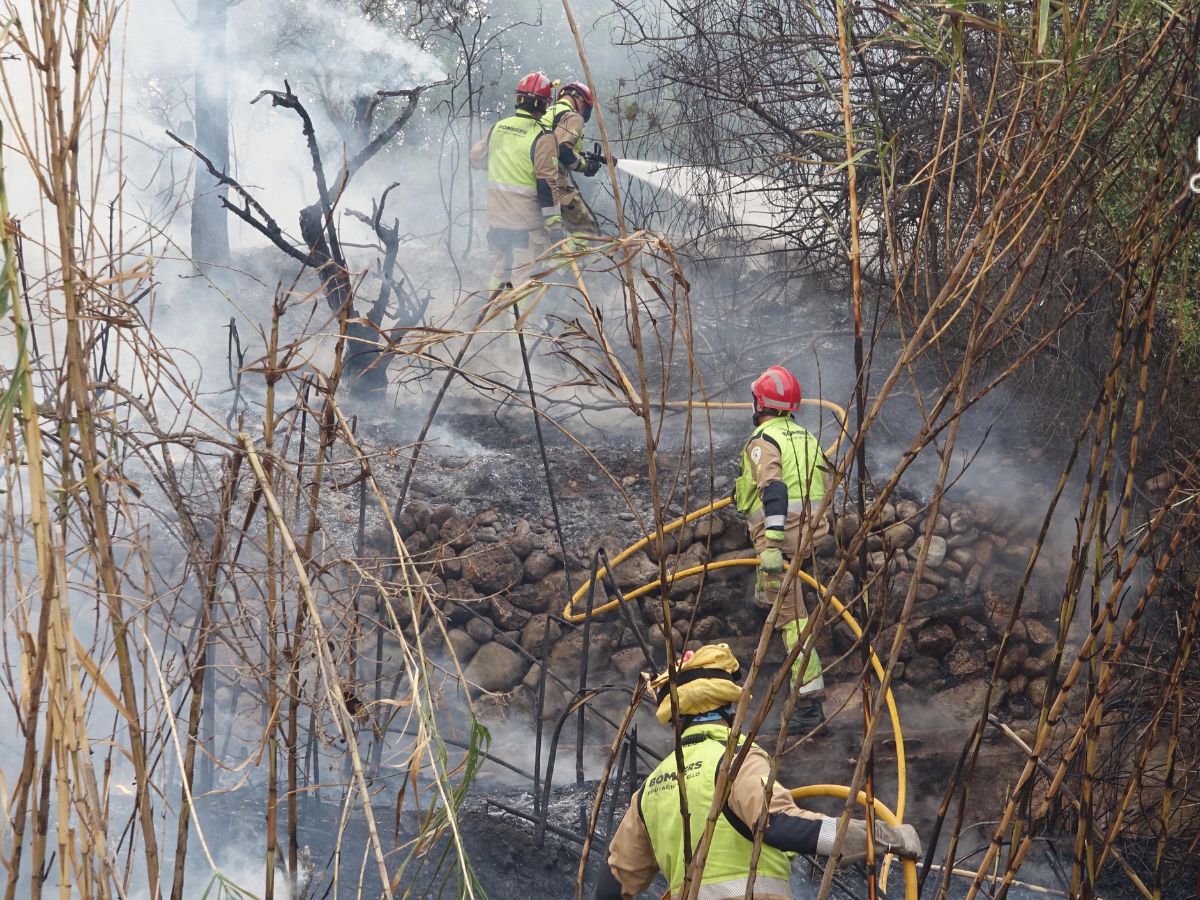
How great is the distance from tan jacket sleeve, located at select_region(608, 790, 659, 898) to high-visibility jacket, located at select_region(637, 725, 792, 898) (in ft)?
0.40

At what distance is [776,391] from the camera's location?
25.2ft

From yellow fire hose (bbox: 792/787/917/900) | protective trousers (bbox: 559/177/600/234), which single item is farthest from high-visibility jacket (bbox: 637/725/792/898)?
protective trousers (bbox: 559/177/600/234)

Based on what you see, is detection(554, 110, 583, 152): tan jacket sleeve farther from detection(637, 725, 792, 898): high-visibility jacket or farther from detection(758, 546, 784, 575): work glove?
detection(637, 725, 792, 898): high-visibility jacket

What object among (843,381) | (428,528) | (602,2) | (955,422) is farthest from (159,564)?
(602,2)

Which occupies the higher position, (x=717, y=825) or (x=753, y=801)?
(x=753, y=801)

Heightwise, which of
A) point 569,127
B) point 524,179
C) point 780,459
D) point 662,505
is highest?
point 569,127

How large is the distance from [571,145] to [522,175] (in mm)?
782

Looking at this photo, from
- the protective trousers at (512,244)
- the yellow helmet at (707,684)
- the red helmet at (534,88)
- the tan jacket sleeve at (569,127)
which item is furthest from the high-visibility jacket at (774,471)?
the red helmet at (534,88)

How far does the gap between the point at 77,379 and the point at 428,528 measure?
7194 millimetres

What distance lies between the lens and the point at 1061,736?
823 cm

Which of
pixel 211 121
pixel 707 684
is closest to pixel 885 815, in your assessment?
pixel 707 684

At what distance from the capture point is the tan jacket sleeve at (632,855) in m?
4.60

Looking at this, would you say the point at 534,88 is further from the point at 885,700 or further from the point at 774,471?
the point at 885,700

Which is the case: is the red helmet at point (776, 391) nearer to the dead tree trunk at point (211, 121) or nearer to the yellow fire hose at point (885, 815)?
the yellow fire hose at point (885, 815)
